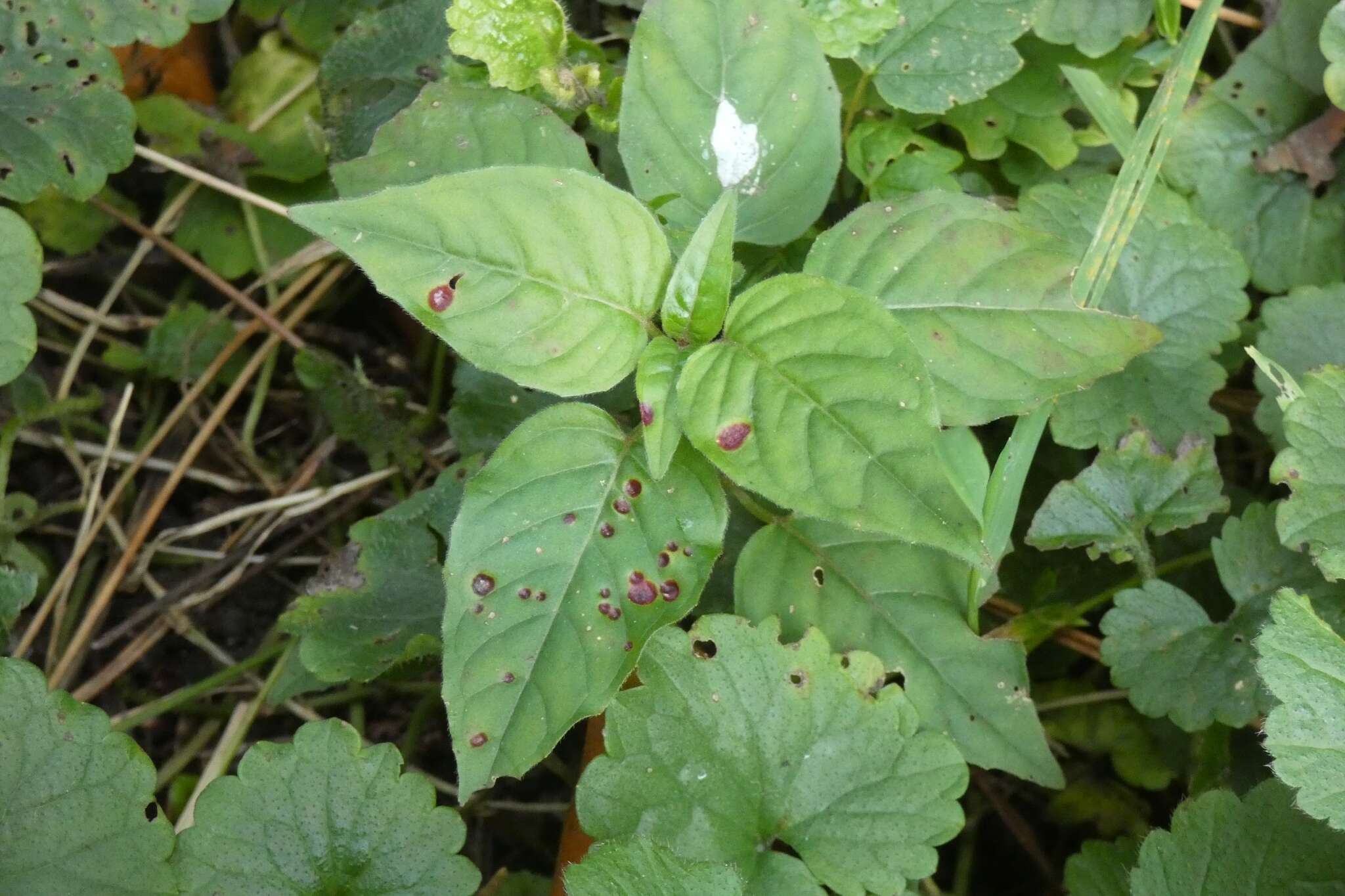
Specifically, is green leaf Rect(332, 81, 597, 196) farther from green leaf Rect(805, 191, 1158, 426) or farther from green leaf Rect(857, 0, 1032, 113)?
green leaf Rect(857, 0, 1032, 113)

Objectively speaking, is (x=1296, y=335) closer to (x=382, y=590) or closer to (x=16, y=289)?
(x=382, y=590)

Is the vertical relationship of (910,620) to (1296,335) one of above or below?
below

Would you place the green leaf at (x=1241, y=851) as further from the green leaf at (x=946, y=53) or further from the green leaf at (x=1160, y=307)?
the green leaf at (x=946, y=53)

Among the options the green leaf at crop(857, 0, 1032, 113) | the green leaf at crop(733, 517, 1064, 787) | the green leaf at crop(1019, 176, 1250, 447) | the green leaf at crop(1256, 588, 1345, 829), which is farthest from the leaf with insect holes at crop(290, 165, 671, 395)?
the green leaf at crop(1256, 588, 1345, 829)

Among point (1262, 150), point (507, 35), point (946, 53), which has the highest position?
point (507, 35)

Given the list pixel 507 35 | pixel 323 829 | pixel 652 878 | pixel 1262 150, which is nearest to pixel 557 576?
pixel 652 878

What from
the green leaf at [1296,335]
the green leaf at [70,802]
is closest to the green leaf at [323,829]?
the green leaf at [70,802]

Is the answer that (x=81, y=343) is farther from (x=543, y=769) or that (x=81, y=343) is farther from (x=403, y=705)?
(x=543, y=769)
